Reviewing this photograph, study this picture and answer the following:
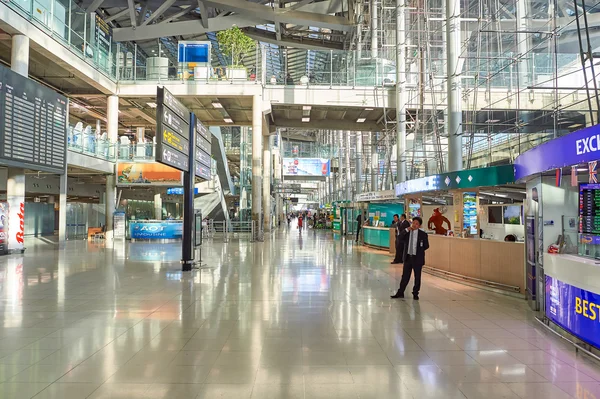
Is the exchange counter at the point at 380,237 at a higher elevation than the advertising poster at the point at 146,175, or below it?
below

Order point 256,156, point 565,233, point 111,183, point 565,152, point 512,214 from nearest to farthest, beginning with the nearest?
point 565,152, point 565,233, point 512,214, point 111,183, point 256,156

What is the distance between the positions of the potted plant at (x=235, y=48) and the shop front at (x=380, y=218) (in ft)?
34.3

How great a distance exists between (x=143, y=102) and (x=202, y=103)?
12.5 ft

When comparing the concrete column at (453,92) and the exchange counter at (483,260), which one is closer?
the exchange counter at (483,260)

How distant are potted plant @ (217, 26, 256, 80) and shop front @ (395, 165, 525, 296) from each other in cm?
1394

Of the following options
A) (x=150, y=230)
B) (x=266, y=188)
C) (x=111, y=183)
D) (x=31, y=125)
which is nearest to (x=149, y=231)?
(x=150, y=230)

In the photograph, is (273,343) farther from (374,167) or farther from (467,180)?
(374,167)

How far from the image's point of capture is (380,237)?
18.6 m

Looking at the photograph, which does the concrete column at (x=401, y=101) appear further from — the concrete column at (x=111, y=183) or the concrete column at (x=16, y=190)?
the concrete column at (x=16, y=190)

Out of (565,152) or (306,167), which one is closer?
(565,152)

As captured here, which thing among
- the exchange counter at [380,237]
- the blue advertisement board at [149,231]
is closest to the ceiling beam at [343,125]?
the exchange counter at [380,237]

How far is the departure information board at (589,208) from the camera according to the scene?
6.20 m

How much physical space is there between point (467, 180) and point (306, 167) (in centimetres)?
3231

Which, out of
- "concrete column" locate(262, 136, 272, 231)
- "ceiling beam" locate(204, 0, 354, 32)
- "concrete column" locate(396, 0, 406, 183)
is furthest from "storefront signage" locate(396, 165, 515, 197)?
"ceiling beam" locate(204, 0, 354, 32)
